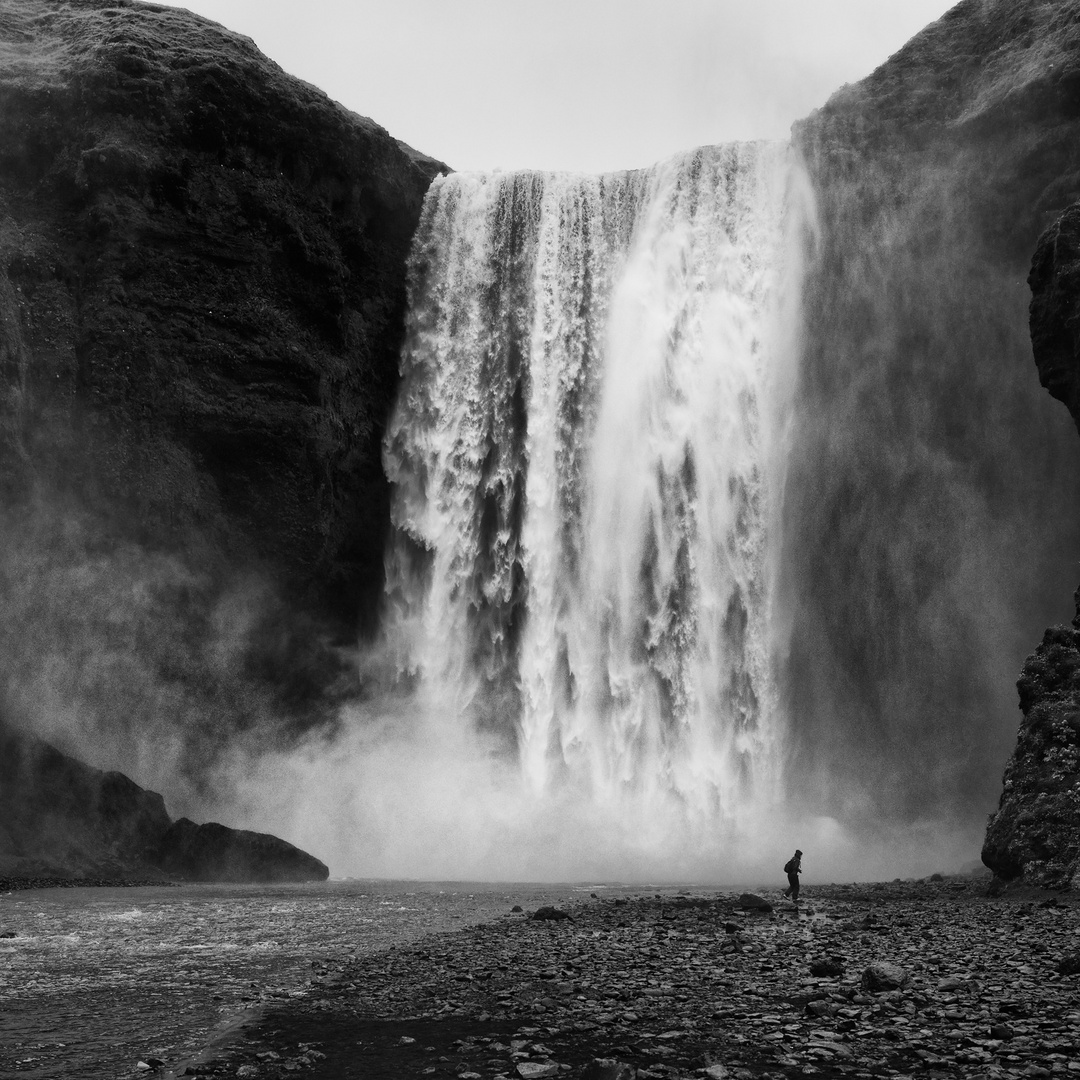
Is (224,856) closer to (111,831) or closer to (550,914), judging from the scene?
(111,831)

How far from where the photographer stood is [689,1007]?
28.8 feet

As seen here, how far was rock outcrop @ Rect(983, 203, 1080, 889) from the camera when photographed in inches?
738

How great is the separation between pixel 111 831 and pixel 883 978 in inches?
876

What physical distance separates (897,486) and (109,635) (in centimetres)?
2403

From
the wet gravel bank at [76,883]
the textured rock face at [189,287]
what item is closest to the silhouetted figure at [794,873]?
the wet gravel bank at [76,883]

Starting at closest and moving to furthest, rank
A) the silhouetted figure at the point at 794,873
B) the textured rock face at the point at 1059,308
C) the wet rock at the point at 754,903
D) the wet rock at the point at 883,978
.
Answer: the wet rock at the point at 883,978, the wet rock at the point at 754,903, the silhouetted figure at the point at 794,873, the textured rock face at the point at 1059,308

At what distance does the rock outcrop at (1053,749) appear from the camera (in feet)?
61.5

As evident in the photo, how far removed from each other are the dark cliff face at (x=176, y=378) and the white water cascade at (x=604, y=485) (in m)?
2.98

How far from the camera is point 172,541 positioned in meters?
33.3

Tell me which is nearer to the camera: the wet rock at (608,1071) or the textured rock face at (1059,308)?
the wet rock at (608,1071)

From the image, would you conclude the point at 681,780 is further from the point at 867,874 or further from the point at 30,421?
the point at 30,421

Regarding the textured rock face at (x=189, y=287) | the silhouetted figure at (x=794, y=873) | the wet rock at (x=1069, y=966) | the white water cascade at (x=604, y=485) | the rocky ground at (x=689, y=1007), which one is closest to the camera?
the rocky ground at (x=689, y=1007)

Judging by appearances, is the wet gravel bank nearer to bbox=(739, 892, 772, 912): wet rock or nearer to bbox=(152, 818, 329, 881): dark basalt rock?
bbox=(152, 818, 329, 881): dark basalt rock

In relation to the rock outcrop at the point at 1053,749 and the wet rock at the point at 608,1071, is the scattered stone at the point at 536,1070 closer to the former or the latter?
the wet rock at the point at 608,1071
